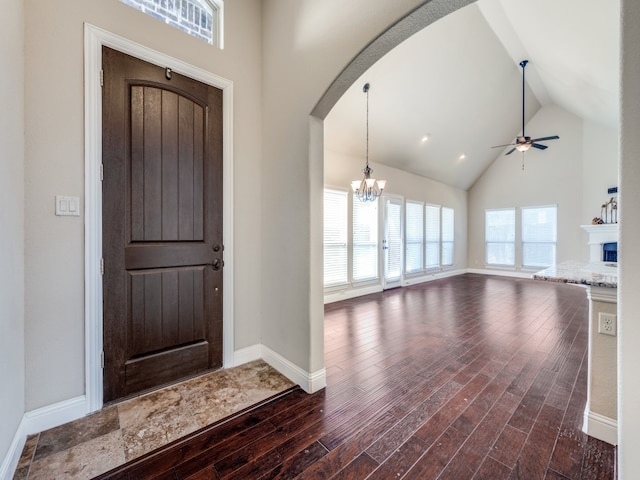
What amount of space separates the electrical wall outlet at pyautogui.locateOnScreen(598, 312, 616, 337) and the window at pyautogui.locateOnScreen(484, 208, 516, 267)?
7.68 m

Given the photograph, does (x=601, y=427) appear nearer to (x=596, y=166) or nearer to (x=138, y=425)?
(x=138, y=425)

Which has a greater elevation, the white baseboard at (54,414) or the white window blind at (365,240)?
the white window blind at (365,240)

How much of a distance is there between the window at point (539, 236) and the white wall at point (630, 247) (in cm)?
835

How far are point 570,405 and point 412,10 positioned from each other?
2777 millimetres

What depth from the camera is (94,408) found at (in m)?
1.79

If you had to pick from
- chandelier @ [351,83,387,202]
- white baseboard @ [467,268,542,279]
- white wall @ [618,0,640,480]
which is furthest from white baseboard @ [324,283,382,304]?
white baseboard @ [467,268,542,279]

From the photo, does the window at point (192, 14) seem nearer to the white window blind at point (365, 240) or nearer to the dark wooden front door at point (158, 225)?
the dark wooden front door at point (158, 225)

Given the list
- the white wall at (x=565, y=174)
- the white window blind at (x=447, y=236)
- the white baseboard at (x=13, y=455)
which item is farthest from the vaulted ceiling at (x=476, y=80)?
the white baseboard at (x=13, y=455)

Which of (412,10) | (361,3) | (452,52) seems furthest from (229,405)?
(452,52)

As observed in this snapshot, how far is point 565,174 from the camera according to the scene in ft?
23.2

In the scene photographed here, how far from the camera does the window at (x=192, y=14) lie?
6.85 feet

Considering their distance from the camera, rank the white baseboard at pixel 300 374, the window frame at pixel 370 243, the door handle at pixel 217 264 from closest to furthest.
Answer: the white baseboard at pixel 300 374
the door handle at pixel 217 264
the window frame at pixel 370 243

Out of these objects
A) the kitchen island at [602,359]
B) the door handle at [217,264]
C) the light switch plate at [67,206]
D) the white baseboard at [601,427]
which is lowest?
the white baseboard at [601,427]

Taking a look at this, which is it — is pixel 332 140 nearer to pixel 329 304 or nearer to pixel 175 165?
pixel 329 304
